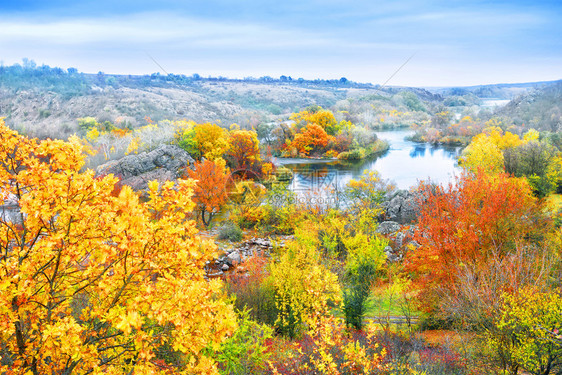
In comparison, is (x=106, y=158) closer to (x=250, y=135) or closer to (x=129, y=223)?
(x=250, y=135)

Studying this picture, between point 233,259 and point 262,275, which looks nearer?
point 262,275

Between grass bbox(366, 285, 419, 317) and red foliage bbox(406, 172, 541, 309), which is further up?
red foliage bbox(406, 172, 541, 309)

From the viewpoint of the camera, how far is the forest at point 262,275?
182 inches

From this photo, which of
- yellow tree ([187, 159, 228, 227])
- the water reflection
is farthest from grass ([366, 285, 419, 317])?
the water reflection

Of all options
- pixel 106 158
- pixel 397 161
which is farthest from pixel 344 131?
pixel 106 158

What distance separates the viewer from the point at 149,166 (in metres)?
38.1

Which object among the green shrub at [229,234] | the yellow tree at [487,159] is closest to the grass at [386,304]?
the green shrub at [229,234]

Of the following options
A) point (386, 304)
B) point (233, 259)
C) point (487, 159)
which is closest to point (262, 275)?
point (233, 259)

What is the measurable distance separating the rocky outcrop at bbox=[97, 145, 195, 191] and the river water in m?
12.5

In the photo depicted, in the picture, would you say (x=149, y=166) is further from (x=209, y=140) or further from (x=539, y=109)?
(x=539, y=109)

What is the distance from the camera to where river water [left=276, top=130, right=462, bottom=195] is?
144 feet

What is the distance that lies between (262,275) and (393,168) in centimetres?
3982

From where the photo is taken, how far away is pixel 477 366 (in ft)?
28.8

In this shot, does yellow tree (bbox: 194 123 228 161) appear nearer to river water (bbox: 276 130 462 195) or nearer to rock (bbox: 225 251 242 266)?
river water (bbox: 276 130 462 195)
